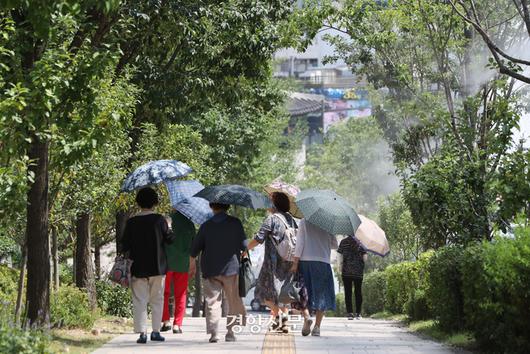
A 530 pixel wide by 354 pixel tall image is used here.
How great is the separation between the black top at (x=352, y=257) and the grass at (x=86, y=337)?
503 centimetres

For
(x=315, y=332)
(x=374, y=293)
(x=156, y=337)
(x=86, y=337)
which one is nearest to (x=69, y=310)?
(x=86, y=337)

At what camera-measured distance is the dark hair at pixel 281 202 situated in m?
15.8

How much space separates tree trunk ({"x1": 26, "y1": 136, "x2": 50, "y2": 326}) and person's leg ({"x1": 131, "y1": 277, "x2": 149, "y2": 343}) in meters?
0.99

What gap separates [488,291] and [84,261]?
9.88m

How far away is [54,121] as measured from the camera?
41.1 feet

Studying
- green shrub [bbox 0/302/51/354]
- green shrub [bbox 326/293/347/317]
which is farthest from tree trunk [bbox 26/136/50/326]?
green shrub [bbox 326/293/347/317]

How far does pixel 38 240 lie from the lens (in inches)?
541

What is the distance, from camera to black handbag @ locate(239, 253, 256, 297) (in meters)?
14.5

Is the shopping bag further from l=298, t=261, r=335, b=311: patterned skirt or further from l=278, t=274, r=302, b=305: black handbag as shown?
l=298, t=261, r=335, b=311: patterned skirt

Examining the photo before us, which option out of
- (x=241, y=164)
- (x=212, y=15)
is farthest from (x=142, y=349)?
(x=241, y=164)

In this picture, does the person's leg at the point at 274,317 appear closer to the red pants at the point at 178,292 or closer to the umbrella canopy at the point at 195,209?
the red pants at the point at 178,292

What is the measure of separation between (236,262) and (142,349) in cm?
198

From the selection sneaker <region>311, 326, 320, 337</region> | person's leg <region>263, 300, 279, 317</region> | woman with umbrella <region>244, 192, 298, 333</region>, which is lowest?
sneaker <region>311, 326, 320, 337</region>

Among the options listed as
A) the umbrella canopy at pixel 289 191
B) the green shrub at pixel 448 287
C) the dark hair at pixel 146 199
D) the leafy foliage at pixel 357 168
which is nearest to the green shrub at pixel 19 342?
the dark hair at pixel 146 199
